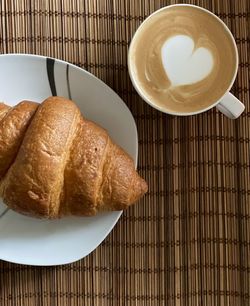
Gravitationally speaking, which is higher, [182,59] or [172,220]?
[182,59]

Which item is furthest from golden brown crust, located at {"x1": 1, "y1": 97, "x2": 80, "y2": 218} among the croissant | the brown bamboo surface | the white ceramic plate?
the brown bamboo surface

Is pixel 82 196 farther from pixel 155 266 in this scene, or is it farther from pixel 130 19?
pixel 130 19

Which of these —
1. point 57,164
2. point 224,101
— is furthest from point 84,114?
point 224,101

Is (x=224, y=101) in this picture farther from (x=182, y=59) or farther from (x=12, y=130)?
(x=12, y=130)

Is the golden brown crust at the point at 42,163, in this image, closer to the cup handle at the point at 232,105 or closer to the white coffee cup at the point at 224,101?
the white coffee cup at the point at 224,101

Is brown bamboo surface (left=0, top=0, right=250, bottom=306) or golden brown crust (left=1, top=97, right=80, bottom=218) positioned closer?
golden brown crust (left=1, top=97, right=80, bottom=218)

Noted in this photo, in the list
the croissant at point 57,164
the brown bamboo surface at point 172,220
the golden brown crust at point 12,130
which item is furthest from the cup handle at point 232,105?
the golden brown crust at point 12,130

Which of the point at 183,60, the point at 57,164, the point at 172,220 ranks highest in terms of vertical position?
the point at 183,60

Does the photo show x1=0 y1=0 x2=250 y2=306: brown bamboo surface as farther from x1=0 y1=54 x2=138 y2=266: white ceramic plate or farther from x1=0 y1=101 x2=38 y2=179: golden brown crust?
x1=0 y1=101 x2=38 y2=179: golden brown crust

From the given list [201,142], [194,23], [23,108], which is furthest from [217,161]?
[23,108]
